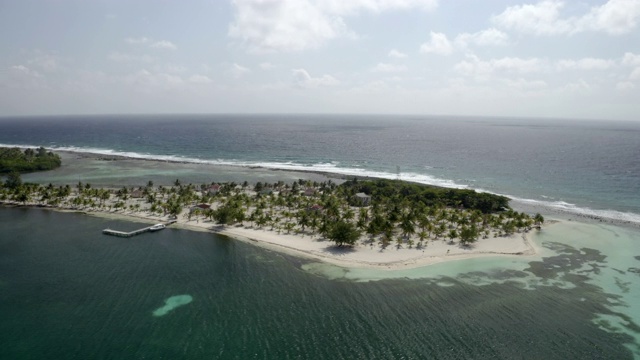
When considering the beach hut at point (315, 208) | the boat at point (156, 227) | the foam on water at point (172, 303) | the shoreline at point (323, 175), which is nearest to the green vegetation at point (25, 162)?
the shoreline at point (323, 175)

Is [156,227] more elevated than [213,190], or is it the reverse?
[213,190]

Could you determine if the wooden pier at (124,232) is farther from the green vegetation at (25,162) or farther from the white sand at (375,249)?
the green vegetation at (25,162)

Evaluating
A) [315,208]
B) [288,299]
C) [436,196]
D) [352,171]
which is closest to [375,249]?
[288,299]

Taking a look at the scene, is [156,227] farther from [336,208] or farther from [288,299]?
A: [288,299]

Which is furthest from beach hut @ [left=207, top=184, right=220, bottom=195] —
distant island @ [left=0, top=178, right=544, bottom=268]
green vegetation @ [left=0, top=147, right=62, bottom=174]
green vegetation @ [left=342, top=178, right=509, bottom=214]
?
green vegetation @ [left=0, top=147, right=62, bottom=174]

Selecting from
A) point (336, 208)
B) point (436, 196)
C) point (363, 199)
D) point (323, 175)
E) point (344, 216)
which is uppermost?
point (336, 208)

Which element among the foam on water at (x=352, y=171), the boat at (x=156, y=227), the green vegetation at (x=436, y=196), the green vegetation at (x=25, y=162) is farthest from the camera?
the green vegetation at (x=25, y=162)
